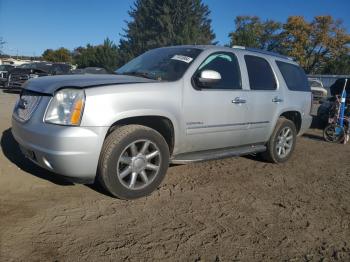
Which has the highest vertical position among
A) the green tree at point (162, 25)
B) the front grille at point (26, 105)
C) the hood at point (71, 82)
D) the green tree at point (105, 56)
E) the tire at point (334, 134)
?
the green tree at point (162, 25)

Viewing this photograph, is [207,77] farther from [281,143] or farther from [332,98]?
[332,98]

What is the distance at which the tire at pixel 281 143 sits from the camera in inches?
225

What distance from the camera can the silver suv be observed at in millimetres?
3455

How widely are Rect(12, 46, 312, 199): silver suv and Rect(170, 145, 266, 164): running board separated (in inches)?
0.6

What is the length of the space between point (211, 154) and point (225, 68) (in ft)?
3.87

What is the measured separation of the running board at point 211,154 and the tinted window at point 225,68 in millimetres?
842

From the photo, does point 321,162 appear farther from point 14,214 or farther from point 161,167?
point 14,214

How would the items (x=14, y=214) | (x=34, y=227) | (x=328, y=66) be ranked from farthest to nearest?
1. (x=328, y=66)
2. (x=14, y=214)
3. (x=34, y=227)

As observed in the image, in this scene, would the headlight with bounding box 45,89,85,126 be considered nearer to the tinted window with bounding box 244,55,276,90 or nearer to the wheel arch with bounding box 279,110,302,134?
the tinted window with bounding box 244,55,276,90

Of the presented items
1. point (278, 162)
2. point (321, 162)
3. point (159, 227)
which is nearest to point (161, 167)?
point (159, 227)

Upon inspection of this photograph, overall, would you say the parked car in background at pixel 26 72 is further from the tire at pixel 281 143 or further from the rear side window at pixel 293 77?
the tire at pixel 281 143

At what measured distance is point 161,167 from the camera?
404cm

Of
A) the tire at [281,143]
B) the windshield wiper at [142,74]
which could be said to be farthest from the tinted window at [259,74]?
the windshield wiper at [142,74]

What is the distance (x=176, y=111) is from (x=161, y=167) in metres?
0.65
